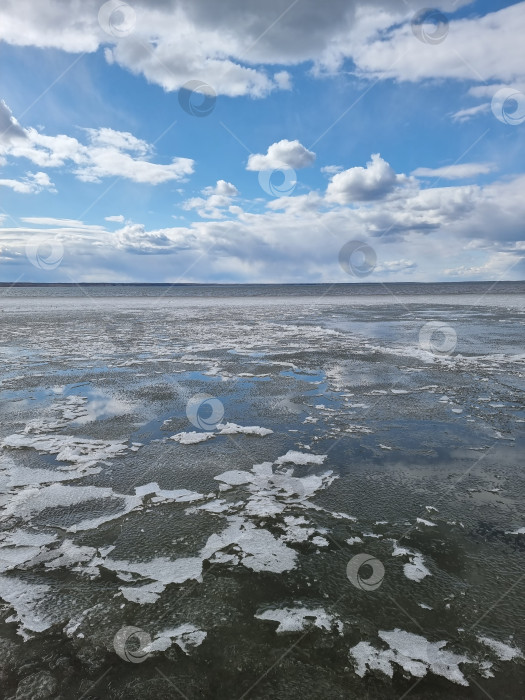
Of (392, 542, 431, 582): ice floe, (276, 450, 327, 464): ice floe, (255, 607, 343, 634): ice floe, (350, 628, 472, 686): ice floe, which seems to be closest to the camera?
(350, 628, 472, 686): ice floe

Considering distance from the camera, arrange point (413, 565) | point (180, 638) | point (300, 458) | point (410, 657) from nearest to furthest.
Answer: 1. point (410, 657)
2. point (180, 638)
3. point (413, 565)
4. point (300, 458)

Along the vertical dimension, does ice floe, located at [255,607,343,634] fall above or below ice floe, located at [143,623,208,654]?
above

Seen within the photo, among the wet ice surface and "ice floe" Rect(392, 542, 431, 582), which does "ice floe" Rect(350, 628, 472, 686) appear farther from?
"ice floe" Rect(392, 542, 431, 582)

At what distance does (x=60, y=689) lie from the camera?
279 centimetres

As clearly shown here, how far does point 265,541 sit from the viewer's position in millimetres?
4355

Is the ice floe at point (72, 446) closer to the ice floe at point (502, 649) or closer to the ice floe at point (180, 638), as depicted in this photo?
the ice floe at point (180, 638)

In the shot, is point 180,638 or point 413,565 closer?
point 180,638

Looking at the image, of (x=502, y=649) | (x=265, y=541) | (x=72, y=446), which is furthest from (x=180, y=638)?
(x=72, y=446)

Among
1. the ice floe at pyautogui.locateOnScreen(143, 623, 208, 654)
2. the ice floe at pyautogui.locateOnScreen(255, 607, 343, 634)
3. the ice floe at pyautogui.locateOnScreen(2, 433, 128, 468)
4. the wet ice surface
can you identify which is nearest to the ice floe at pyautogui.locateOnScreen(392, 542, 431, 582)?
the wet ice surface

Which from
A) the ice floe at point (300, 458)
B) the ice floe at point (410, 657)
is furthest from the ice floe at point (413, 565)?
the ice floe at point (300, 458)

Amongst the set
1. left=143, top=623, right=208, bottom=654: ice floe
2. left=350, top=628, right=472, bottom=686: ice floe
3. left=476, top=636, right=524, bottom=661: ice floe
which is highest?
left=476, top=636, right=524, bottom=661: ice floe

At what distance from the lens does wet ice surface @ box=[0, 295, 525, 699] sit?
9.73ft

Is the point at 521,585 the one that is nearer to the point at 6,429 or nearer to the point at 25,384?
the point at 6,429

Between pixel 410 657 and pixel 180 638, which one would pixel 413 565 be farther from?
pixel 180 638
